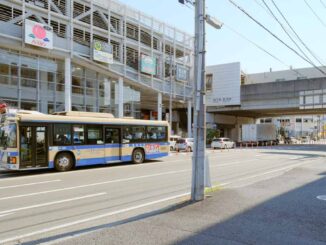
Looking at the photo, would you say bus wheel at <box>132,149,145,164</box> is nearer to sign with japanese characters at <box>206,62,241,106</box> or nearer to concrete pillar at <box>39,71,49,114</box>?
concrete pillar at <box>39,71,49,114</box>

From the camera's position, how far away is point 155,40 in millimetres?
41688

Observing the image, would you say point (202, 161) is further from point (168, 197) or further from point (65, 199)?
point (65, 199)

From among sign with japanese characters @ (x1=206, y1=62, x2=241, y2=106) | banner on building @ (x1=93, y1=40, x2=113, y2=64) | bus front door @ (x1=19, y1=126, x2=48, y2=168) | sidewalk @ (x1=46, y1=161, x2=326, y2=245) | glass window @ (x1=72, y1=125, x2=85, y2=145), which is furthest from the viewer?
sign with japanese characters @ (x1=206, y1=62, x2=241, y2=106)

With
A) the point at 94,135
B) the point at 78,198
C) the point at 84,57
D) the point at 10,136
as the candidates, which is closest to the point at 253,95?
the point at 84,57

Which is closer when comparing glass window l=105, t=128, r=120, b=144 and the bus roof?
the bus roof

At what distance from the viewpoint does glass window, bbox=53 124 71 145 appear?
16.0 meters

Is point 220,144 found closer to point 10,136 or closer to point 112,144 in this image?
point 112,144

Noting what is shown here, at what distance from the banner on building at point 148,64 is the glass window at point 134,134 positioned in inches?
732

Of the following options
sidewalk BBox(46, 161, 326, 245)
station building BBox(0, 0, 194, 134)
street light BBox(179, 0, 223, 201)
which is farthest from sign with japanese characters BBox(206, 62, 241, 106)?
sidewalk BBox(46, 161, 326, 245)

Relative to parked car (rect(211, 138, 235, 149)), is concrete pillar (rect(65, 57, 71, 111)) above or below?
above

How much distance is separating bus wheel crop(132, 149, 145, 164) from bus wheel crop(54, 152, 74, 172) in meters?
4.11

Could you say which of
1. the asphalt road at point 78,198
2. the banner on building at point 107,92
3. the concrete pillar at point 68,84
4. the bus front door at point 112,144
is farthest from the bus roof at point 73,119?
the banner on building at point 107,92

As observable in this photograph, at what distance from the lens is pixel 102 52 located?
1280 inches

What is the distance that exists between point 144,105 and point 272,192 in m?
39.1
